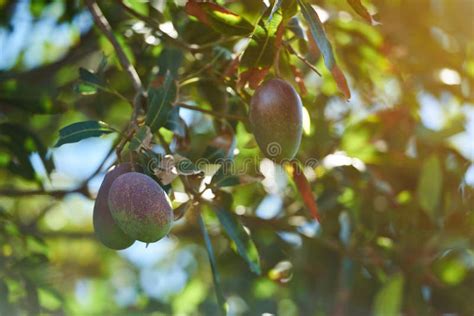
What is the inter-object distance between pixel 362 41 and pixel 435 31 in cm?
24

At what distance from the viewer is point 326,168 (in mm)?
1777

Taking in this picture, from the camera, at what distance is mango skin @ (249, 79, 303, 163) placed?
40.4 inches

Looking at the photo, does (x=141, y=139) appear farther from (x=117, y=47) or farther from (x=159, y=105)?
(x=117, y=47)

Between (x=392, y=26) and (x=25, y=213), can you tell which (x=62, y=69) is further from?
(x=392, y=26)

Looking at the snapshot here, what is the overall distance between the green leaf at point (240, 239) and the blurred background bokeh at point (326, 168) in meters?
0.25

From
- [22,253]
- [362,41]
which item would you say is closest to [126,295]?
[22,253]

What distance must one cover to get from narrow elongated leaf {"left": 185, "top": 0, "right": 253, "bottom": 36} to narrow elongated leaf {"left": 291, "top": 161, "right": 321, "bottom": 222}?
9.1 inches

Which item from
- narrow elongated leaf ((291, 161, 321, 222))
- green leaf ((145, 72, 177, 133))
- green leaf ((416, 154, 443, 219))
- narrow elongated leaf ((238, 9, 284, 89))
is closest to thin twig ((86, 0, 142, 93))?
green leaf ((145, 72, 177, 133))

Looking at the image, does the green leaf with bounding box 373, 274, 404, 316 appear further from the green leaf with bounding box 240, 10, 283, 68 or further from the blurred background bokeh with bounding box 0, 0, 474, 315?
the green leaf with bounding box 240, 10, 283, 68

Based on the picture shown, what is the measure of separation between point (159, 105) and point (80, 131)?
0.39ft

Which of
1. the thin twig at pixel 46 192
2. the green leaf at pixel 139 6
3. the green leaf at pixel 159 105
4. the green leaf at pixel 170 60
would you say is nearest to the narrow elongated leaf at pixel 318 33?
the green leaf at pixel 159 105

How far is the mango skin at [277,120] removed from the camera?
1.03 meters

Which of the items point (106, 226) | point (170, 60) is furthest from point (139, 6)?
point (106, 226)

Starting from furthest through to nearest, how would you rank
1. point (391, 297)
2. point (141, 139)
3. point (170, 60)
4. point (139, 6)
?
1. point (391, 297)
2. point (139, 6)
3. point (170, 60)
4. point (141, 139)
